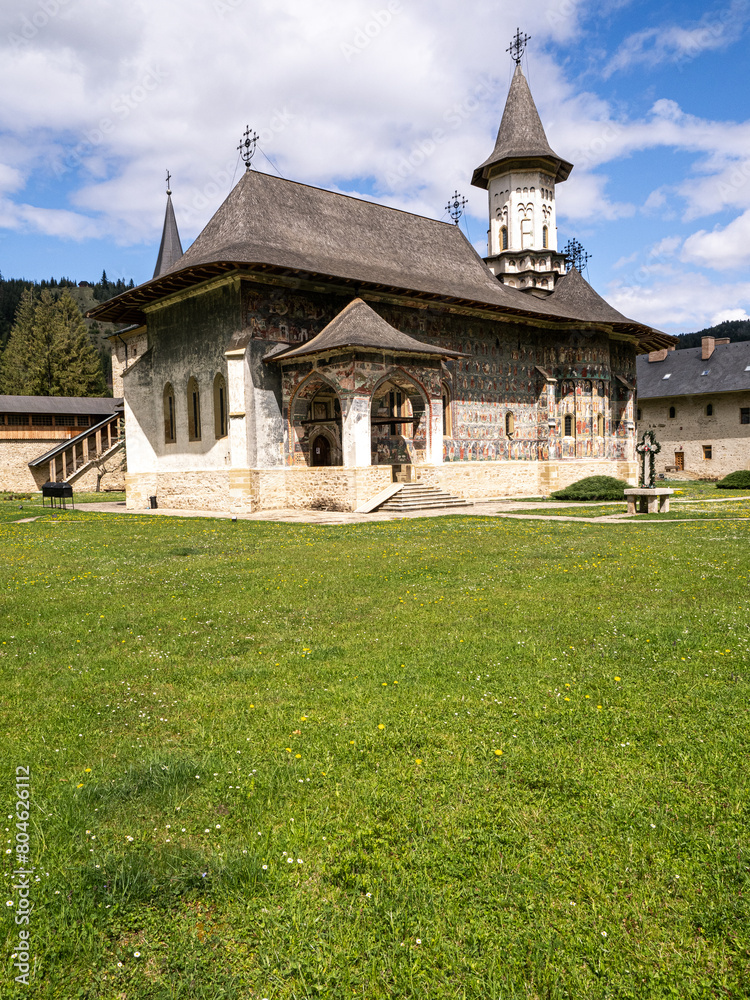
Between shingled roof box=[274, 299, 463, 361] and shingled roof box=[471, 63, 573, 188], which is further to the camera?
shingled roof box=[471, 63, 573, 188]

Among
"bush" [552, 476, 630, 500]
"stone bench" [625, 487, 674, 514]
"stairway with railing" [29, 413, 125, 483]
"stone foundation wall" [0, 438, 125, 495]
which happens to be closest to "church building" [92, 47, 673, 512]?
"bush" [552, 476, 630, 500]

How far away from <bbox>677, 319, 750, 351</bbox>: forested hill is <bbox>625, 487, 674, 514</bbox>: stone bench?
2612 inches

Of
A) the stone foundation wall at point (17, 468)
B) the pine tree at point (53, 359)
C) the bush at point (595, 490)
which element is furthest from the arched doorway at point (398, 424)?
the pine tree at point (53, 359)

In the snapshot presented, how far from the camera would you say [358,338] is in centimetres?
1927

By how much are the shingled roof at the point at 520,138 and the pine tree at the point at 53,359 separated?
33.8 metres

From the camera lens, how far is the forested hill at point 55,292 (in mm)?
93812

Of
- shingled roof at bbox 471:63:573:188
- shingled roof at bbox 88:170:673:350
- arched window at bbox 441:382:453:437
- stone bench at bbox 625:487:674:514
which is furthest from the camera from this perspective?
shingled roof at bbox 471:63:573:188

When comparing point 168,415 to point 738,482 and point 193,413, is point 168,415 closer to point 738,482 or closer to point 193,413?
point 193,413


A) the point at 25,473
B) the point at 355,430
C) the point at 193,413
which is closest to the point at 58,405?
the point at 25,473

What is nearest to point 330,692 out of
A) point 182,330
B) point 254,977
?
point 254,977

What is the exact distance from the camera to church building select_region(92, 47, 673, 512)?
67.5ft

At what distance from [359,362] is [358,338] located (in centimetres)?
68

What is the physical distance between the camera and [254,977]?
218 centimetres

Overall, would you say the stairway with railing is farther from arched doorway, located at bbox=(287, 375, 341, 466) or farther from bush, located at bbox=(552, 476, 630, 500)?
bush, located at bbox=(552, 476, 630, 500)
